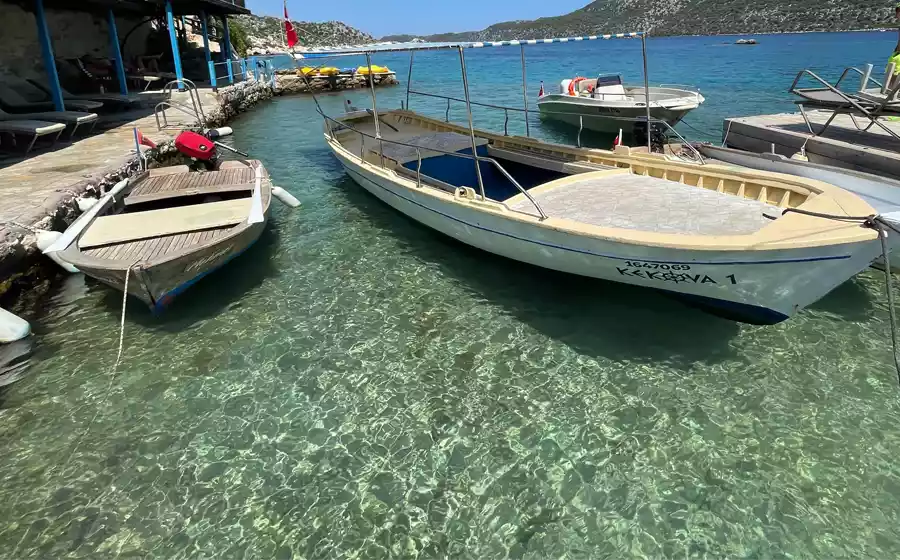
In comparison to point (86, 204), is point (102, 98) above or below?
above

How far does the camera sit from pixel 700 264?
5.46m

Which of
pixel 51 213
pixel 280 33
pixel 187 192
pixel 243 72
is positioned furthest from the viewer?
pixel 280 33

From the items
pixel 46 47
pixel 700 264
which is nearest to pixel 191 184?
pixel 46 47

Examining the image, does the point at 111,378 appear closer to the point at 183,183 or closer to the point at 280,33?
the point at 183,183

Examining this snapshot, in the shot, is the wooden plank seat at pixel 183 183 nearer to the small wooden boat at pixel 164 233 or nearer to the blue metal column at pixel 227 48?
the small wooden boat at pixel 164 233

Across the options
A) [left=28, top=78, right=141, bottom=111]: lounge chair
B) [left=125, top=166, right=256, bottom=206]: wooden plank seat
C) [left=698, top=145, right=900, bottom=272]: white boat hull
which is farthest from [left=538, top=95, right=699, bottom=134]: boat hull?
[left=28, top=78, right=141, bottom=111]: lounge chair

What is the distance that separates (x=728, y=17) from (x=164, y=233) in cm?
19777

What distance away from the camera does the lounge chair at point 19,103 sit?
47.5 feet

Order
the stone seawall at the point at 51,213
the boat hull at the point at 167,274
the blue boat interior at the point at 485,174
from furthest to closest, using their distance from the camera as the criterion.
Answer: the blue boat interior at the point at 485,174 < the stone seawall at the point at 51,213 < the boat hull at the point at 167,274

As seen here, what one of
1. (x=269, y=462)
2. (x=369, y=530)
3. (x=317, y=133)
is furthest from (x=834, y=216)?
(x=317, y=133)

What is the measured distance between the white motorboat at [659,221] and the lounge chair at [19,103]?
11.1 metres

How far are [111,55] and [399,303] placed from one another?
74.7 feet

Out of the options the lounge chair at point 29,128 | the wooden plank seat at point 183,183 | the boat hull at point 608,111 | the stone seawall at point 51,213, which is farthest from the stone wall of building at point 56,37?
the boat hull at point 608,111

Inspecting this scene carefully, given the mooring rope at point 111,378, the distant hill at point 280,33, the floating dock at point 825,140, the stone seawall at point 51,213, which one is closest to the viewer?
the mooring rope at point 111,378
